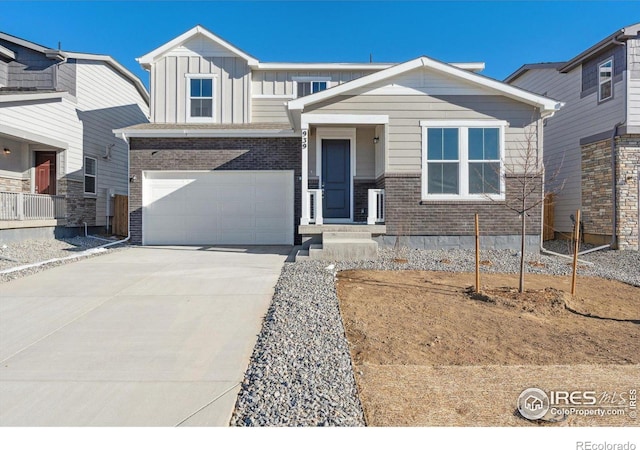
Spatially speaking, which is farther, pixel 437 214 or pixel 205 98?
pixel 205 98

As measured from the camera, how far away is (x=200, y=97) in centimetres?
1345

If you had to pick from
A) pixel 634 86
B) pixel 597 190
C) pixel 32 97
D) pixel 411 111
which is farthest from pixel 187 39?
pixel 597 190

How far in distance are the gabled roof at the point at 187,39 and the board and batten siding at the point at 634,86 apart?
37.6ft

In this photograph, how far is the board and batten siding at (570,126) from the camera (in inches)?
456

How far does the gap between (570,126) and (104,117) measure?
58.1ft

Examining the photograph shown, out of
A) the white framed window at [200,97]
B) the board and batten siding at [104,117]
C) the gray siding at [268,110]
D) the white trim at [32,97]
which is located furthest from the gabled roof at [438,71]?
the board and batten siding at [104,117]

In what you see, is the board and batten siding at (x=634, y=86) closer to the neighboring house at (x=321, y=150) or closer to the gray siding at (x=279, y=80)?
the neighboring house at (x=321, y=150)

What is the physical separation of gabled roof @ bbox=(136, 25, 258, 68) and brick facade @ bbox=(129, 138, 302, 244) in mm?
3430

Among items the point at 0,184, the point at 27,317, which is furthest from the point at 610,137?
the point at 0,184

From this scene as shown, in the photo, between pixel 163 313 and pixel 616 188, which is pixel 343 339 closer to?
pixel 163 313

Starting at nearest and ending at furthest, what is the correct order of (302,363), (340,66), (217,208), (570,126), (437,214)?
(302,363)
(437,214)
(217,208)
(570,126)
(340,66)

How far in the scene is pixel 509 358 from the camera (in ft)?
12.3

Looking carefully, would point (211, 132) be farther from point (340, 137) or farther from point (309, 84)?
point (309, 84)

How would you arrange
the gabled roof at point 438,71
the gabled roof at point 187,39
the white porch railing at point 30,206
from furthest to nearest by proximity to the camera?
1. the gabled roof at point 187,39
2. the white porch railing at point 30,206
3. the gabled roof at point 438,71
